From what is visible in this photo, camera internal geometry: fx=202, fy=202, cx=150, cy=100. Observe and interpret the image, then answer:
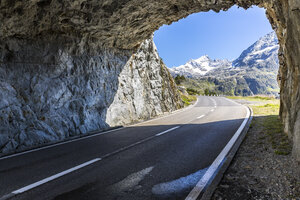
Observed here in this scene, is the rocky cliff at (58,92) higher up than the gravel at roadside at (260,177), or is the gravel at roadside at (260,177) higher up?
the rocky cliff at (58,92)

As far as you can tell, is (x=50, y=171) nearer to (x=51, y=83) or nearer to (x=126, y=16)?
(x=51, y=83)

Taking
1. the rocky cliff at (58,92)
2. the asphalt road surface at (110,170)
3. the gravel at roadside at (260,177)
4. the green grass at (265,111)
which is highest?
the rocky cliff at (58,92)

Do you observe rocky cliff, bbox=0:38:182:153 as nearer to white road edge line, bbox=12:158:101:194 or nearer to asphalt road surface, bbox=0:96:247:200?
asphalt road surface, bbox=0:96:247:200

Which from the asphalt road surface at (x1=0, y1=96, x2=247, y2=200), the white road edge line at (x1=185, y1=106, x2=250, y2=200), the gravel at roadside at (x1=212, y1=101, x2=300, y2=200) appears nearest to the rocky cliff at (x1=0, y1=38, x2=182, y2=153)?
the asphalt road surface at (x1=0, y1=96, x2=247, y2=200)

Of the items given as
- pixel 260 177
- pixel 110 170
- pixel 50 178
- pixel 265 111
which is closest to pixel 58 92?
pixel 50 178

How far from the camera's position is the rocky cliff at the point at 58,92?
9656mm

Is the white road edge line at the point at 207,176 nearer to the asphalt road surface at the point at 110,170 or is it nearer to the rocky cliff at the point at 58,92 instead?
the asphalt road surface at the point at 110,170

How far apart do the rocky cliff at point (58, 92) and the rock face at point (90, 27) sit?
0.22 feet

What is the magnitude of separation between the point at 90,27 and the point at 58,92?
4.62 m

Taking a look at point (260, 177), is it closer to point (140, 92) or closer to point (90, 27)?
point (90, 27)

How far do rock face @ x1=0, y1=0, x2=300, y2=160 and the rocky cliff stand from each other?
0.22 ft

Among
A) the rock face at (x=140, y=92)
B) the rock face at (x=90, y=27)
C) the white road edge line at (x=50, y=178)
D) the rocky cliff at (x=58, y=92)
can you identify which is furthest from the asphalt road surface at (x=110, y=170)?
the rock face at (x=140, y=92)

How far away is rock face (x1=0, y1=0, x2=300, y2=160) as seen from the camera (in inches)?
353

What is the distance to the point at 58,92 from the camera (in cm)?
1195
